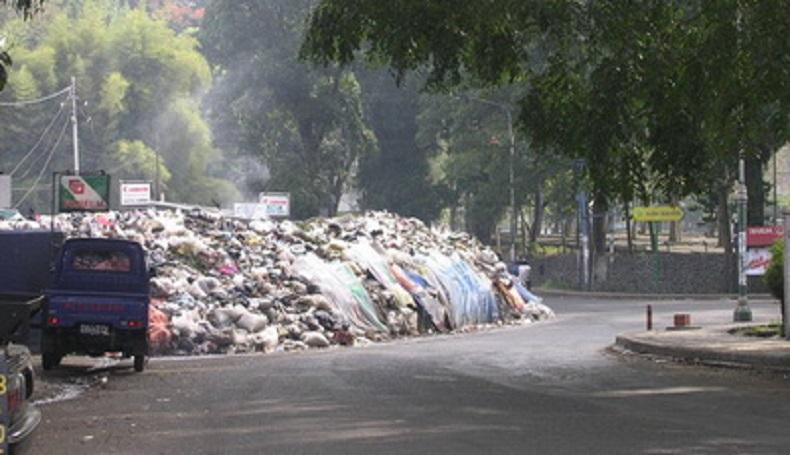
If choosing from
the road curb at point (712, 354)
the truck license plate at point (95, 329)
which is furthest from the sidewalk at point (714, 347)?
the truck license plate at point (95, 329)

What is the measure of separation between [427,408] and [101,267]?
9.75m

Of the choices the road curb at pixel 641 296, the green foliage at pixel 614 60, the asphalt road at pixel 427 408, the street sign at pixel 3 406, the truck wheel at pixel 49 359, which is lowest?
the asphalt road at pixel 427 408

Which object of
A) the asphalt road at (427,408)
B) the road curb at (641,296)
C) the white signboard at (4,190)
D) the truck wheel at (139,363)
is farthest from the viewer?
the road curb at (641,296)

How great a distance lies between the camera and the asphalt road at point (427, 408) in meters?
12.0

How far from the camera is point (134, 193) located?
6369 centimetres

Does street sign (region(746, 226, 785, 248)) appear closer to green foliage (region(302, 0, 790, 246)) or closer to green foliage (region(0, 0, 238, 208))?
green foliage (region(302, 0, 790, 246))

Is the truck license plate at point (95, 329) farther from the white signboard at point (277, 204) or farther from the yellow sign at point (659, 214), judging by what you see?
the yellow sign at point (659, 214)

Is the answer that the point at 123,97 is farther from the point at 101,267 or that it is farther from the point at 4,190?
the point at 101,267

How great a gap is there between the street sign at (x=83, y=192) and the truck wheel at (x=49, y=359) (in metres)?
10.3

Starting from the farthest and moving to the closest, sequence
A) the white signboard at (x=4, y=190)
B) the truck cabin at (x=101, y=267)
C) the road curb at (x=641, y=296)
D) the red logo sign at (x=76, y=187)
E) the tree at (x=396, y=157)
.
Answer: the tree at (x=396, y=157), the road curb at (x=641, y=296), the red logo sign at (x=76, y=187), the white signboard at (x=4, y=190), the truck cabin at (x=101, y=267)

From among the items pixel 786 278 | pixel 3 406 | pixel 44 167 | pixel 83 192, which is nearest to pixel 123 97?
pixel 44 167

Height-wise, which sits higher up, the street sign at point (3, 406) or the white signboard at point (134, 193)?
the white signboard at point (134, 193)

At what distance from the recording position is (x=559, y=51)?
18984mm

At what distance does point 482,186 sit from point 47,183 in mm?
27578
